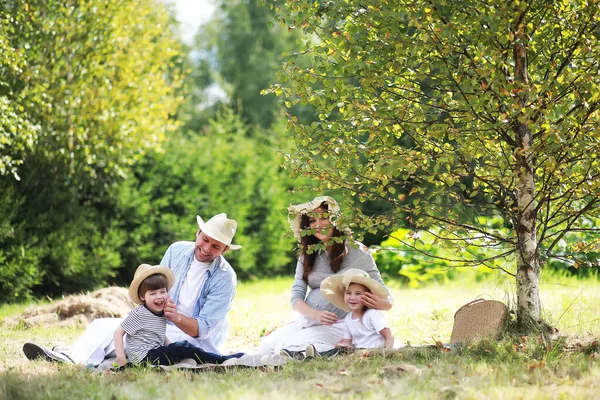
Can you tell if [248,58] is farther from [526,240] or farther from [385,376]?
[385,376]

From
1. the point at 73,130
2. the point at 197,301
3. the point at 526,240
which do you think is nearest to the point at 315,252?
the point at 197,301

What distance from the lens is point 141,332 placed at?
5.29 metres

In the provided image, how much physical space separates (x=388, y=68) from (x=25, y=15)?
18.3 feet

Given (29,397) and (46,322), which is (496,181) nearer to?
(29,397)

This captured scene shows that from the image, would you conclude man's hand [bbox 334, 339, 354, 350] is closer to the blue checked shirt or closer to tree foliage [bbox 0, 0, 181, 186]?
the blue checked shirt

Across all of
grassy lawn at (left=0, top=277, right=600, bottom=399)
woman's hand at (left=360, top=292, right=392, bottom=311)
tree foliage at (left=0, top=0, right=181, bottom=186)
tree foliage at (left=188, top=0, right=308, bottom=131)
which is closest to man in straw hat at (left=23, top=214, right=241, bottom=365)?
grassy lawn at (left=0, top=277, right=600, bottom=399)

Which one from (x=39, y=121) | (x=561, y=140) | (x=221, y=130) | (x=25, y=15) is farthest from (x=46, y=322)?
(x=221, y=130)

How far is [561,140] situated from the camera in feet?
14.7

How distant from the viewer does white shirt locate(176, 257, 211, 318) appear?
5.68 meters

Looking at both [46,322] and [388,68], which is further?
[46,322]

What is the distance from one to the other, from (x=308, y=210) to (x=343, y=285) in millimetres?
612

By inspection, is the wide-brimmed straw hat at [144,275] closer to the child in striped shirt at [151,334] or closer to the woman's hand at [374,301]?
the child in striped shirt at [151,334]

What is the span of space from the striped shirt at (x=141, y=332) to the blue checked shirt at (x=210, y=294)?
1.07ft

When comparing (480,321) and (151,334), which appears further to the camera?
(480,321)
